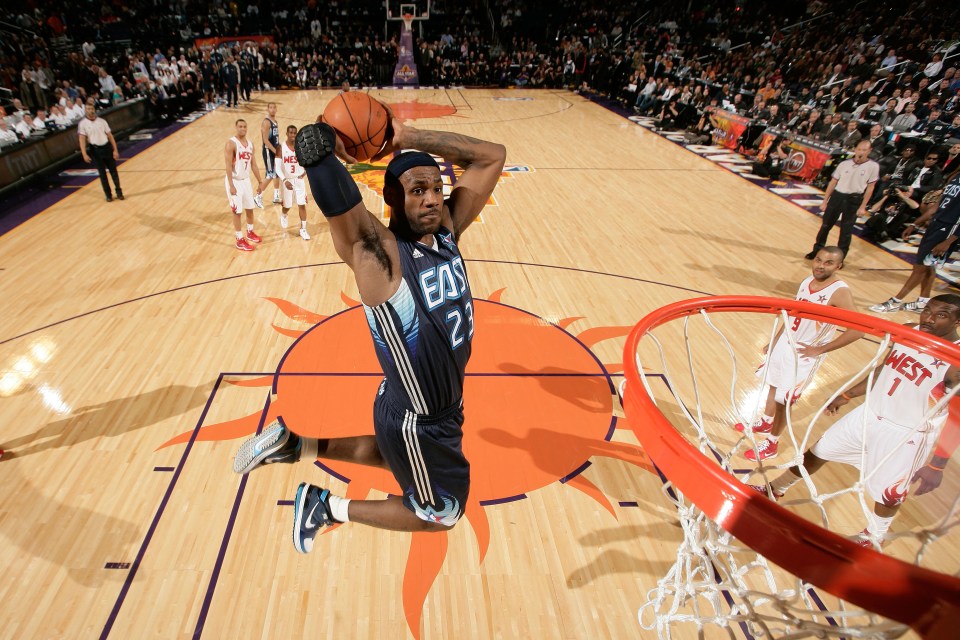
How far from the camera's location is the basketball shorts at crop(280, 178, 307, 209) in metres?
8.05

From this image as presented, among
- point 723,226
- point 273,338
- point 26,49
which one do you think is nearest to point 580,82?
point 723,226

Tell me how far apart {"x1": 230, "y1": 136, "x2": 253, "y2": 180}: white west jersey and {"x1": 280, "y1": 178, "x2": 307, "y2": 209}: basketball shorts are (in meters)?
0.69

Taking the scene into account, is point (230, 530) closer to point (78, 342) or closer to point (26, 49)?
point (78, 342)

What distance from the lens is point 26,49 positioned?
16.2 metres

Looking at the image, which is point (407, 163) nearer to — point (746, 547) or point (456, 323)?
point (456, 323)

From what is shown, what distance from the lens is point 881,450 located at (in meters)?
3.23

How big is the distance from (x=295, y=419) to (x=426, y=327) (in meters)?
2.66

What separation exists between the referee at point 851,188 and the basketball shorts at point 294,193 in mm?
7768

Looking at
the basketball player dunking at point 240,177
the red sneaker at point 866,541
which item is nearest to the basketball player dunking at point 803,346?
the red sneaker at point 866,541

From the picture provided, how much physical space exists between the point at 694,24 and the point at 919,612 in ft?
102

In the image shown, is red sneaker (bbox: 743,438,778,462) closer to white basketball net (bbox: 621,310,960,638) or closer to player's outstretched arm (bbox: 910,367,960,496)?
white basketball net (bbox: 621,310,960,638)

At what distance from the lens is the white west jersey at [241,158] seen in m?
7.25

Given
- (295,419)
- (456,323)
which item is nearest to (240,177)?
(295,419)

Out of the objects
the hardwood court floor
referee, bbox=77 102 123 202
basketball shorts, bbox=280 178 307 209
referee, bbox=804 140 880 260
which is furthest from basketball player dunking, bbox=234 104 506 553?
referee, bbox=77 102 123 202
